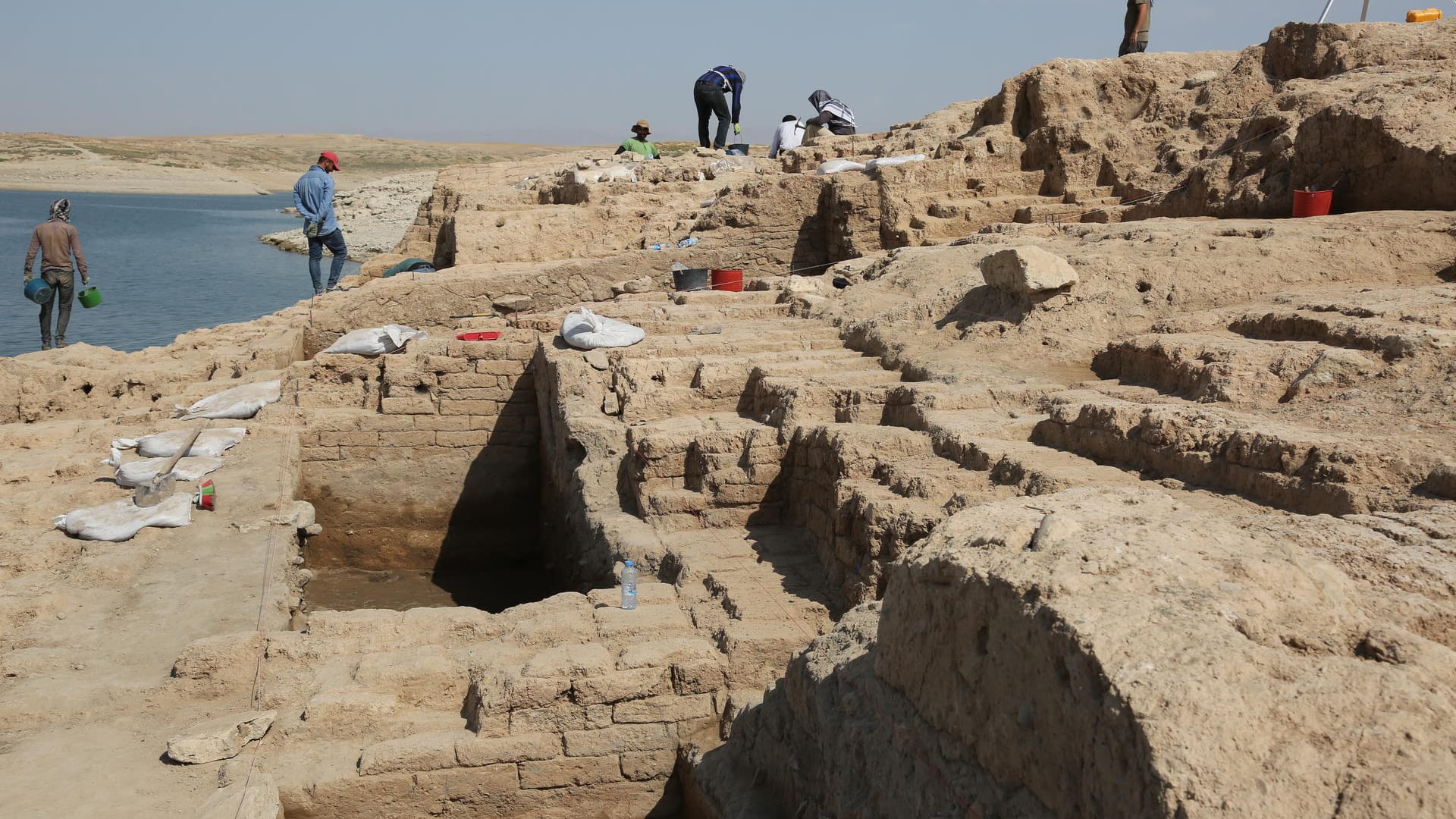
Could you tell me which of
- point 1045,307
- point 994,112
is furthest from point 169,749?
point 994,112

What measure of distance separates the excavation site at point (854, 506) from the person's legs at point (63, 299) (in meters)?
1.44

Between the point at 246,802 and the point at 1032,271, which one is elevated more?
the point at 1032,271

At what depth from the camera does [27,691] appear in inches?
167

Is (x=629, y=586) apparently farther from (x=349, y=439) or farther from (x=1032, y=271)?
(x=349, y=439)

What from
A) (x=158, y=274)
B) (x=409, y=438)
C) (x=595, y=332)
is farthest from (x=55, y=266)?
(x=158, y=274)

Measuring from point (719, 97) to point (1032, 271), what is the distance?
1202 cm

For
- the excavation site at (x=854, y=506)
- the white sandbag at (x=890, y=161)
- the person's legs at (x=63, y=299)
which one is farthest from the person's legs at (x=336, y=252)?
the white sandbag at (x=890, y=161)

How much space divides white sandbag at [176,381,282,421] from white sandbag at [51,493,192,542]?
1.85 metres

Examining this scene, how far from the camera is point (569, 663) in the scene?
4.27 meters

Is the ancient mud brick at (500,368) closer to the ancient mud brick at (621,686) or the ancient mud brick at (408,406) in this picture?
the ancient mud brick at (408,406)

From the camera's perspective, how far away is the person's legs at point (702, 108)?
17.7 m

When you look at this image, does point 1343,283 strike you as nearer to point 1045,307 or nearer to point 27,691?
point 1045,307

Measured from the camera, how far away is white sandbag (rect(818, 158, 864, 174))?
1198 cm

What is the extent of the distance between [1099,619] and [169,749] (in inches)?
130
